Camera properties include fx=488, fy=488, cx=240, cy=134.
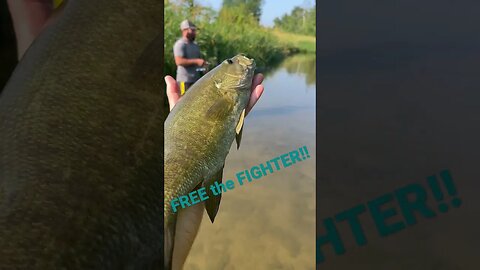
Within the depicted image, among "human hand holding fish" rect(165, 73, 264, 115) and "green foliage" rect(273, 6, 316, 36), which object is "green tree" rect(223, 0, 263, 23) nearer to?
"green foliage" rect(273, 6, 316, 36)

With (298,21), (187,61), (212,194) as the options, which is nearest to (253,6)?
(298,21)

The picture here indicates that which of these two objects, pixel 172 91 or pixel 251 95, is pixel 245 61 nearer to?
pixel 251 95

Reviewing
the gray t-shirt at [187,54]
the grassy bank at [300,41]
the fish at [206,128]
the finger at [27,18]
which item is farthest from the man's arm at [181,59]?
the finger at [27,18]

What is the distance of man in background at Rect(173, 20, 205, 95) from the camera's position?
3.07 ft

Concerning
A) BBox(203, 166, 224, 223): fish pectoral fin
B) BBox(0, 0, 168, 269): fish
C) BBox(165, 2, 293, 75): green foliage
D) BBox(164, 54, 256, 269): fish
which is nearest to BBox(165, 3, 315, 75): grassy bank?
BBox(165, 2, 293, 75): green foliage

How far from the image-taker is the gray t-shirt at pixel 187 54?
3.04 ft

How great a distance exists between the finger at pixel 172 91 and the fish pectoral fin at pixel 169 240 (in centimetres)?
19

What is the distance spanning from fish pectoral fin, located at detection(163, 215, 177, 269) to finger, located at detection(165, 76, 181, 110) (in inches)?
7.4

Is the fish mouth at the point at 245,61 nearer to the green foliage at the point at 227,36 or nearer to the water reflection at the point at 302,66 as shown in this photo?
the green foliage at the point at 227,36

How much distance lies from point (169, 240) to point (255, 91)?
13.7 inches
